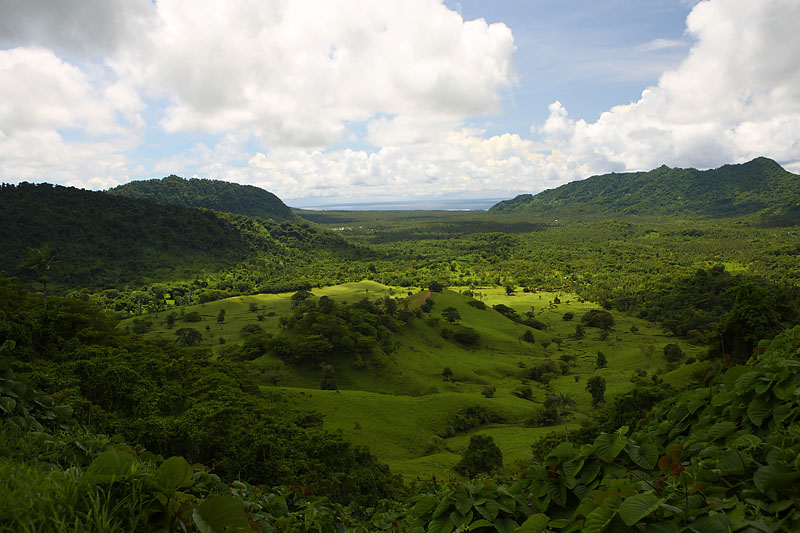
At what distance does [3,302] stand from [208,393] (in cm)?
1153

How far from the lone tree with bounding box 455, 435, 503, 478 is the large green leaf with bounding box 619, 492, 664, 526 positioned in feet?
87.2

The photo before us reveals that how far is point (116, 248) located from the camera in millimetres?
154875

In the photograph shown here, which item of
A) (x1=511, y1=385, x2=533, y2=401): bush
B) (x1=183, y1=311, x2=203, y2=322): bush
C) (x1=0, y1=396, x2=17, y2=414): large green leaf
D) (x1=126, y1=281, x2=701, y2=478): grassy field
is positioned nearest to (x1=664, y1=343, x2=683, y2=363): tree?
Result: (x1=126, y1=281, x2=701, y2=478): grassy field

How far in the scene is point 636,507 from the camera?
2.82 m

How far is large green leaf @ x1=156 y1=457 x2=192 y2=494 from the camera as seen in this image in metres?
2.97

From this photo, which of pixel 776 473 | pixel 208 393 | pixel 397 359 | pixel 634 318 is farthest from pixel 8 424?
pixel 634 318

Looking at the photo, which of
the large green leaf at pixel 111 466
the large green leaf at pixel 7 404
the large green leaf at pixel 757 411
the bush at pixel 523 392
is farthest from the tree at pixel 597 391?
the large green leaf at pixel 111 466

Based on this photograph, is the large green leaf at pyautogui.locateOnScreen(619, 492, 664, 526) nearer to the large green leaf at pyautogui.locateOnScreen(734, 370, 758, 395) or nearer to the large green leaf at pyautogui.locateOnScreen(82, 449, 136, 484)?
the large green leaf at pyautogui.locateOnScreen(734, 370, 758, 395)

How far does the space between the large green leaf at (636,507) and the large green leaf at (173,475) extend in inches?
127

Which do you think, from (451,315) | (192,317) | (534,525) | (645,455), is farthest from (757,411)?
(192,317)

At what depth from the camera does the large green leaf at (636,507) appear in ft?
8.84

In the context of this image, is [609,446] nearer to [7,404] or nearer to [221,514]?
[221,514]

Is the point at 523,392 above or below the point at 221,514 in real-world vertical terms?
below

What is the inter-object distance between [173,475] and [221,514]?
0.57 meters
